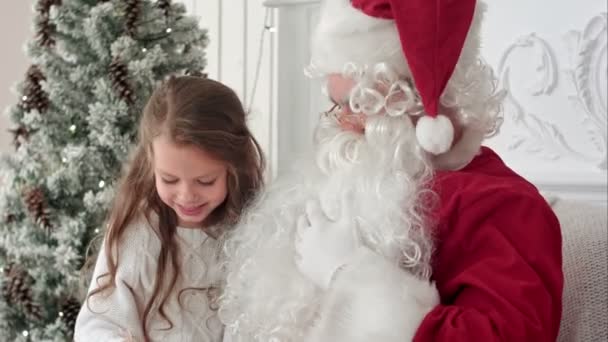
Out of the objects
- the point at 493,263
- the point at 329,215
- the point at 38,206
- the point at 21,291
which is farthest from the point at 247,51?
the point at 493,263

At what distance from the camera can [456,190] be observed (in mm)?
1479

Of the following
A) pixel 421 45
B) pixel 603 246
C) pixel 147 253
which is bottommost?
pixel 147 253

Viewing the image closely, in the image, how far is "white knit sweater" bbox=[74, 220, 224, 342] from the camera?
1825 millimetres

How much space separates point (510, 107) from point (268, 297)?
119 centimetres

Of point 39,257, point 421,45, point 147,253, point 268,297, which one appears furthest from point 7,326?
point 421,45

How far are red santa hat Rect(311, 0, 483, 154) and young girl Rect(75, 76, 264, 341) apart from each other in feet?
1.14

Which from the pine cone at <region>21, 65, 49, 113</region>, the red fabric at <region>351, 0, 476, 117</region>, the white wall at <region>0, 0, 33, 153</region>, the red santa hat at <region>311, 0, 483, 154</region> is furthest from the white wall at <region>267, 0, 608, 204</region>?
the white wall at <region>0, 0, 33, 153</region>

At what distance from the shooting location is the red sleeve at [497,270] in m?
1.34

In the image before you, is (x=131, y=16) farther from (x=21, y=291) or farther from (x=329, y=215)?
(x=329, y=215)

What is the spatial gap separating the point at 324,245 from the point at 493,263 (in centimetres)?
29

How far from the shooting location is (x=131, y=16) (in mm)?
2170

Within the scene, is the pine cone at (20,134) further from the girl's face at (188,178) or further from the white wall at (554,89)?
the white wall at (554,89)

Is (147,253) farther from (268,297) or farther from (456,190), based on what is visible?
(456,190)

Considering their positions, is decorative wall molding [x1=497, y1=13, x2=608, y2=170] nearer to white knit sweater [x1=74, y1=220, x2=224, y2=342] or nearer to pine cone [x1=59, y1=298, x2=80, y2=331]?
white knit sweater [x1=74, y1=220, x2=224, y2=342]
